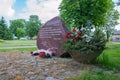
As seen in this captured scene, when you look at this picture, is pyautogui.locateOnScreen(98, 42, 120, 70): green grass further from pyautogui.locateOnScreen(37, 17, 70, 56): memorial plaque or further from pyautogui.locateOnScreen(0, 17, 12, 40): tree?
pyautogui.locateOnScreen(0, 17, 12, 40): tree

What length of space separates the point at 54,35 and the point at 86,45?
2341 mm

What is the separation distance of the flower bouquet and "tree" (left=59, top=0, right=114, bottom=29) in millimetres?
9914

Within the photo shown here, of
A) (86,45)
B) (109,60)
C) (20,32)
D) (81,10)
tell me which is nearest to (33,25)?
(20,32)

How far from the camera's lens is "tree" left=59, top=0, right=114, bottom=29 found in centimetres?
1689

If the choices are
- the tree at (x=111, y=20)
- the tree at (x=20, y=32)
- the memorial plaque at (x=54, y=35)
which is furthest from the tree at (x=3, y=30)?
the memorial plaque at (x=54, y=35)

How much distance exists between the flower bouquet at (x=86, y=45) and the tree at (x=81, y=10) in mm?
9914

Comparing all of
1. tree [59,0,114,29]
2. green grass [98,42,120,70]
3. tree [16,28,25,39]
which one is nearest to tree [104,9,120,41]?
tree [59,0,114,29]

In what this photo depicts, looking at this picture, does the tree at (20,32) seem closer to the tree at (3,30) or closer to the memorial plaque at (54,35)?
the tree at (3,30)

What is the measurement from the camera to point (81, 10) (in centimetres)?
1714

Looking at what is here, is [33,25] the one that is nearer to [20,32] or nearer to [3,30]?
[20,32]

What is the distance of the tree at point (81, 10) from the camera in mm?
16891

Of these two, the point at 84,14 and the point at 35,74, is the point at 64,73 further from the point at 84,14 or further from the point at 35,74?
the point at 84,14

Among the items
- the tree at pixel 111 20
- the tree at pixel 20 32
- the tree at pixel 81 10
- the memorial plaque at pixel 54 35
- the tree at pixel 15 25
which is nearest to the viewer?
the memorial plaque at pixel 54 35

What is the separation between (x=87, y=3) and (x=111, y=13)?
13.5m
